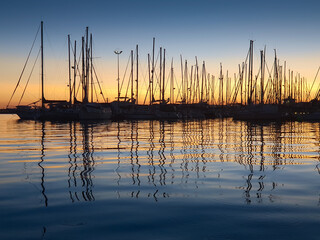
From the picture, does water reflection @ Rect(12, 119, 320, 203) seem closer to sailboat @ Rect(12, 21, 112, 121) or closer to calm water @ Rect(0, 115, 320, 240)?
calm water @ Rect(0, 115, 320, 240)

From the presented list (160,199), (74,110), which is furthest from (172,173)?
(74,110)

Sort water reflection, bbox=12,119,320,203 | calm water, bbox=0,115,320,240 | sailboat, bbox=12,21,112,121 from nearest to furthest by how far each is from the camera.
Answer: calm water, bbox=0,115,320,240, water reflection, bbox=12,119,320,203, sailboat, bbox=12,21,112,121

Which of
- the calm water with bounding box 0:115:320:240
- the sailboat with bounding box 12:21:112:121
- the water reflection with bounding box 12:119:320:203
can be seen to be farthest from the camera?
the sailboat with bounding box 12:21:112:121

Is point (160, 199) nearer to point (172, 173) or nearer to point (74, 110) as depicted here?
point (172, 173)

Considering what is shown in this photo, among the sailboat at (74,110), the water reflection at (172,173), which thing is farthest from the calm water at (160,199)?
the sailboat at (74,110)

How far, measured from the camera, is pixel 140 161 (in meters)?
13.3

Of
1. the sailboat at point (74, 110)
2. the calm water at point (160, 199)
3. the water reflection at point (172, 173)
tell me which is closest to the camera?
the calm water at point (160, 199)

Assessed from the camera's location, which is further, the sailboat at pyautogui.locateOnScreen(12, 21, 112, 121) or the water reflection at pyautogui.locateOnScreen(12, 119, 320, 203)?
the sailboat at pyautogui.locateOnScreen(12, 21, 112, 121)

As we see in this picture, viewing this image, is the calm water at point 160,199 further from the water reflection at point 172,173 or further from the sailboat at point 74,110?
the sailboat at point 74,110

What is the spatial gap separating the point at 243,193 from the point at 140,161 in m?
5.96

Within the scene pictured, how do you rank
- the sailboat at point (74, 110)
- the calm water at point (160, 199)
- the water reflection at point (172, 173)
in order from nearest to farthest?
the calm water at point (160, 199) < the water reflection at point (172, 173) < the sailboat at point (74, 110)

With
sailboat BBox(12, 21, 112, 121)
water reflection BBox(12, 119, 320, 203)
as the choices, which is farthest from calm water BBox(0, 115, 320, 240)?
sailboat BBox(12, 21, 112, 121)

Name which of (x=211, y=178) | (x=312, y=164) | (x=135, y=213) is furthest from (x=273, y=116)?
(x=135, y=213)

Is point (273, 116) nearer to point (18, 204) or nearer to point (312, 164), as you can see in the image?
point (312, 164)
